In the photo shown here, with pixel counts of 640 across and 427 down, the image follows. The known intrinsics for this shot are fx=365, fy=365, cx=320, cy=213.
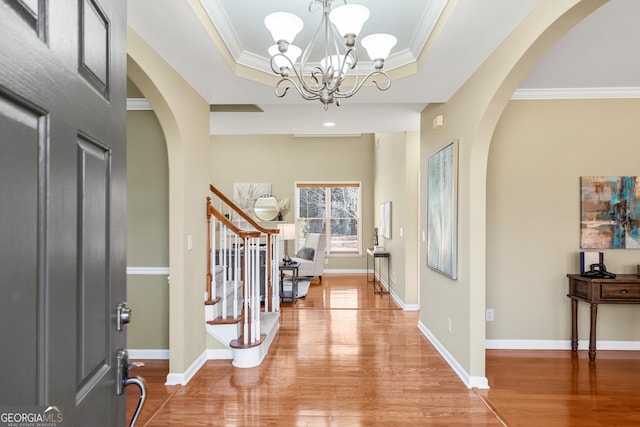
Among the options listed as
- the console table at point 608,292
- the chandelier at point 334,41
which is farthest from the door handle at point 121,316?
the console table at point 608,292

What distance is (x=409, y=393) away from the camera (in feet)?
9.36

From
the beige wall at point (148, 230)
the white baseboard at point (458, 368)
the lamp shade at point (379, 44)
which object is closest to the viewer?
the lamp shade at point (379, 44)

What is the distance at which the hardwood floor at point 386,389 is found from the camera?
99.1 inches

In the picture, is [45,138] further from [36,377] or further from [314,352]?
[314,352]

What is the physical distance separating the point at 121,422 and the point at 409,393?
2.43 m

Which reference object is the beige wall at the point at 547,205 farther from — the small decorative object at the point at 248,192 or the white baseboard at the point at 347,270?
the small decorative object at the point at 248,192

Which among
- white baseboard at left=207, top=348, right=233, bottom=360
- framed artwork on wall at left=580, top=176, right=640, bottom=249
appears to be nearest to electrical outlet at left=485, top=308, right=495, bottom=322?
framed artwork on wall at left=580, top=176, right=640, bottom=249

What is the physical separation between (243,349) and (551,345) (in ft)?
10.2

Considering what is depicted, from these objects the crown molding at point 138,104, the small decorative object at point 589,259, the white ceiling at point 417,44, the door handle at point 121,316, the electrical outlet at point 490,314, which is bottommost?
the electrical outlet at point 490,314

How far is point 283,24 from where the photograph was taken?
194cm

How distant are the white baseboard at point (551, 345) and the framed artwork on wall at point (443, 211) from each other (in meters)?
1.02

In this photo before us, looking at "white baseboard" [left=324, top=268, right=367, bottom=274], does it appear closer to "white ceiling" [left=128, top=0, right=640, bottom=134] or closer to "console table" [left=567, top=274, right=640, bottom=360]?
"white ceiling" [left=128, top=0, right=640, bottom=134]

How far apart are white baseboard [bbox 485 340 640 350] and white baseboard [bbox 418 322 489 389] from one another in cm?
53

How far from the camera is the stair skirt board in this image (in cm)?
334
